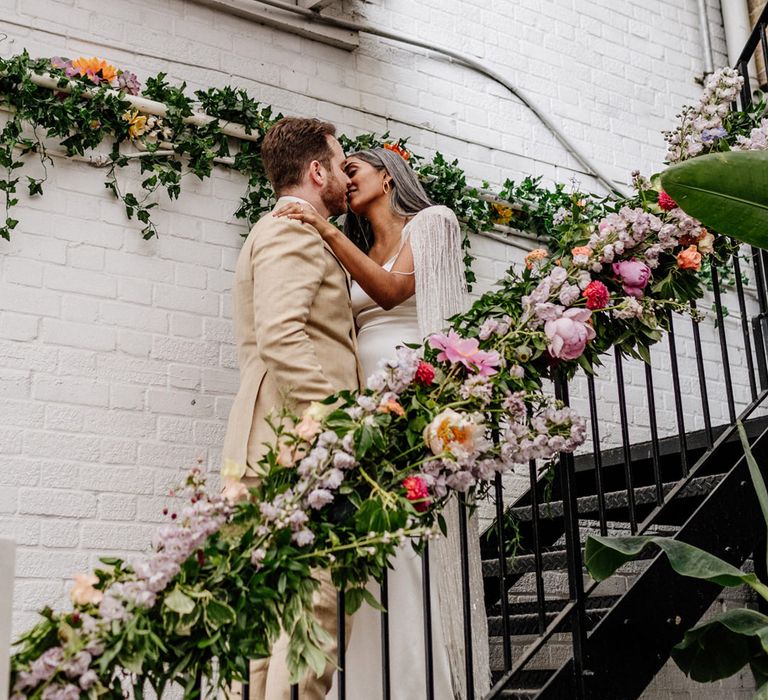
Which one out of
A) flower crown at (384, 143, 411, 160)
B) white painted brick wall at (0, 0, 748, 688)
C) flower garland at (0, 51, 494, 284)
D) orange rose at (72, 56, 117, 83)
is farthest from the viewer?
flower crown at (384, 143, 411, 160)

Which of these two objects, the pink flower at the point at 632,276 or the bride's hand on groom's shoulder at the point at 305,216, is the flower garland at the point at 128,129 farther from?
the pink flower at the point at 632,276

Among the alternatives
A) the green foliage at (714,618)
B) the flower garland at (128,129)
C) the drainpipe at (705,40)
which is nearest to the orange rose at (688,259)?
the green foliage at (714,618)

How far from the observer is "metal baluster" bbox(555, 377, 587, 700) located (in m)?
2.10

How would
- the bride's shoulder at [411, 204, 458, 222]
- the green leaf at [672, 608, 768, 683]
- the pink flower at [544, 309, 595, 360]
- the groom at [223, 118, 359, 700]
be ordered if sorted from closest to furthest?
1. the pink flower at [544, 309, 595, 360]
2. the groom at [223, 118, 359, 700]
3. the green leaf at [672, 608, 768, 683]
4. the bride's shoulder at [411, 204, 458, 222]

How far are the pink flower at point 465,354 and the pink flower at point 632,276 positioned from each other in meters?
0.39

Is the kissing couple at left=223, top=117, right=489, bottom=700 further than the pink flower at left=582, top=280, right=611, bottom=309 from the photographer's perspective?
Yes

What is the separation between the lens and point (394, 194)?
108 inches

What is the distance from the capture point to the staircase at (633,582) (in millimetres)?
2105

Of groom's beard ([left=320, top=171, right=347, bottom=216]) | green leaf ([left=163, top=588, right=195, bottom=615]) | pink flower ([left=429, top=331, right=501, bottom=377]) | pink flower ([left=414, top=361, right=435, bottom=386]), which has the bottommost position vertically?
green leaf ([left=163, top=588, right=195, bottom=615])

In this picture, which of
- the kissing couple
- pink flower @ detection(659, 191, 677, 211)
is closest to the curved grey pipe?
the kissing couple

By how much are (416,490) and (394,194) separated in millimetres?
1263

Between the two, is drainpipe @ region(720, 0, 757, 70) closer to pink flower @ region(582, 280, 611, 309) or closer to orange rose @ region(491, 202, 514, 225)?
orange rose @ region(491, 202, 514, 225)

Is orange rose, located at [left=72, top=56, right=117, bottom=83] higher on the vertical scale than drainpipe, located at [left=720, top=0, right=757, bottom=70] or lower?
lower

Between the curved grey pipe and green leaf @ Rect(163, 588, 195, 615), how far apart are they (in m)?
2.49
